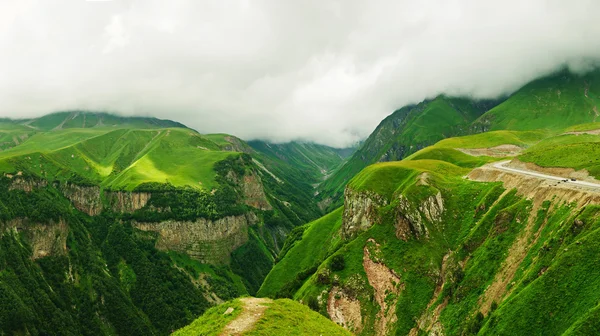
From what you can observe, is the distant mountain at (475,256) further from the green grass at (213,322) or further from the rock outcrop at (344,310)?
the green grass at (213,322)

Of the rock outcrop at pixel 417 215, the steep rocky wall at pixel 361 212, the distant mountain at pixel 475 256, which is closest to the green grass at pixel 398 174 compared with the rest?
the distant mountain at pixel 475 256

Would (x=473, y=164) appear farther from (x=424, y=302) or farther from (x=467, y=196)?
(x=424, y=302)

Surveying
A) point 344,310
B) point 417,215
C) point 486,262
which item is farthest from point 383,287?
point 486,262

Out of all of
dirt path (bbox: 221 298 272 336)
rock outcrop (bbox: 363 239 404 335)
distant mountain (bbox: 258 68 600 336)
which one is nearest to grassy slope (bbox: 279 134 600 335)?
distant mountain (bbox: 258 68 600 336)

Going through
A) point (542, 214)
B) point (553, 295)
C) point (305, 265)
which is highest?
point (542, 214)

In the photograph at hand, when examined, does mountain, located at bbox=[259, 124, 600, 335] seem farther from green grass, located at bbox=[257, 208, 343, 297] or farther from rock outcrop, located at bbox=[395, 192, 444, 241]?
green grass, located at bbox=[257, 208, 343, 297]

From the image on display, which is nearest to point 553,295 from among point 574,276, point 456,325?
point 574,276

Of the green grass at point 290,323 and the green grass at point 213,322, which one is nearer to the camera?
the green grass at point 290,323

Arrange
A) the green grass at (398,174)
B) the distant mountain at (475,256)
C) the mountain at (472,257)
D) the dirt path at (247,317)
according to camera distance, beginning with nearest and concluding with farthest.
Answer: the dirt path at (247,317), the distant mountain at (475,256), the mountain at (472,257), the green grass at (398,174)
